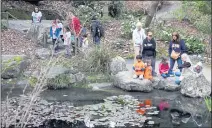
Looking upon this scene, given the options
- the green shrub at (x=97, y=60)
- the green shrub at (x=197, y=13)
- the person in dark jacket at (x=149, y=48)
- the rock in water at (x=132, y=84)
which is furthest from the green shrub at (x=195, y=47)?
the rock in water at (x=132, y=84)

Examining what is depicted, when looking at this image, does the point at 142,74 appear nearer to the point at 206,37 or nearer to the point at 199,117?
the point at 199,117

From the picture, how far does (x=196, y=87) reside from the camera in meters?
11.4

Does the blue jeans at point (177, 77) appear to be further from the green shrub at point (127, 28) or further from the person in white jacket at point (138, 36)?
the green shrub at point (127, 28)

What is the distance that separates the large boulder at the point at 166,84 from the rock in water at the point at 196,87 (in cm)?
28

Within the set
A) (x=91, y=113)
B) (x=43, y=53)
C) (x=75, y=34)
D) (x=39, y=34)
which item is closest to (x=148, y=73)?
(x=91, y=113)

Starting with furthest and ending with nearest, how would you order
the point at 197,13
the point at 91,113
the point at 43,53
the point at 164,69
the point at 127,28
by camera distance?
the point at 197,13 → the point at 127,28 → the point at 43,53 → the point at 164,69 → the point at 91,113

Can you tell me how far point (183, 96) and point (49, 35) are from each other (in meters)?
5.60

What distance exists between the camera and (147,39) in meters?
12.1

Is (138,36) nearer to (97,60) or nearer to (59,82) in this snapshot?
(97,60)

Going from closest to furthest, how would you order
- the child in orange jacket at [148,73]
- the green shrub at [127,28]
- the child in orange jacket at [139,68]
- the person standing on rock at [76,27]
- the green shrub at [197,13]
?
the child in orange jacket at [139,68] → the child in orange jacket at [148,73] → the person standing on rock at [76,27] → the green shrub at [127,28] → the green shrub at [197,13]

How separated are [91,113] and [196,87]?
267 cm

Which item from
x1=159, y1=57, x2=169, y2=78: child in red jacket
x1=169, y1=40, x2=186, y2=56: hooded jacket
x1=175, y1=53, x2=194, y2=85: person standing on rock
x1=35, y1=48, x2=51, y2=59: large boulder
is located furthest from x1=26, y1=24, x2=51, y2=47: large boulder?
x1=175, y1=53, x2=194, y2=85: person standing on rock

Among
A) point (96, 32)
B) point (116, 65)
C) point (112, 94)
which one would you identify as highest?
point (96, 32)

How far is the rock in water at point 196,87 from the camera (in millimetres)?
11453
